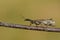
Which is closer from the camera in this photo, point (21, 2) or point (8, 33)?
point (8, 33)

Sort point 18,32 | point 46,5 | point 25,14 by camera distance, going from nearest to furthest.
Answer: point 18,32, point 25,14, point 46,5

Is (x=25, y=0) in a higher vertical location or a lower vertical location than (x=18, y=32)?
higher

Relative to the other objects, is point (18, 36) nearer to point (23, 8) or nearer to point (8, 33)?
point (8, 33)

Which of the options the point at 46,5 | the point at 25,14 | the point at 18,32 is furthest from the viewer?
the point at 46,5

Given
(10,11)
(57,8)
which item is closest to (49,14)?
(57,8)

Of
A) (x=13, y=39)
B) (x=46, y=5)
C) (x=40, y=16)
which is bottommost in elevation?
(x=13, y=39)

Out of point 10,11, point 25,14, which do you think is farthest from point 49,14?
point 10,11
